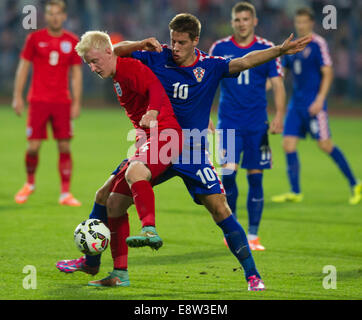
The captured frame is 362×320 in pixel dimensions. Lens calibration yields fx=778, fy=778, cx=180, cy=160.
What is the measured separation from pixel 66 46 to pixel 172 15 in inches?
694

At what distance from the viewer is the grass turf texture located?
19.2 ft

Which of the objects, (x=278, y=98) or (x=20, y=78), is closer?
(x=278, y=98)

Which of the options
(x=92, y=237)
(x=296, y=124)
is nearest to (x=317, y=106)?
(x=296, y=124)

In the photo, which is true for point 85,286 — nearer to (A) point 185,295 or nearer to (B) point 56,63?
(A) point 185,295

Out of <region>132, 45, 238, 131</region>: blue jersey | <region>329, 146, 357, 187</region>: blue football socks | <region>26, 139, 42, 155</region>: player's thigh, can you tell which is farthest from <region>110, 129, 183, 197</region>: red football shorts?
<region>329, 146, 357, 187</region>: blue football socks

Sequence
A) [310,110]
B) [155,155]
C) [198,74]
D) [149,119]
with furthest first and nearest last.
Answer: [310,110] < [198,74] < [155,155] < [149,119]

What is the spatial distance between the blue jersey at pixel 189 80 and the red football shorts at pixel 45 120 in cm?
437

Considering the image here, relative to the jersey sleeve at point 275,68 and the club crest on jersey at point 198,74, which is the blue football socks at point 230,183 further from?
the club crest on jersey at point 198,74

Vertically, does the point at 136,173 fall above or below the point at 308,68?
below

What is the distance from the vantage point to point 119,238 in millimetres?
5965

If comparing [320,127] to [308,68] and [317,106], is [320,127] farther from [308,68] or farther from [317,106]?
[308,68]

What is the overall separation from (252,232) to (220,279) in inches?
63.7

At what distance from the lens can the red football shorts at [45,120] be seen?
10.1m
